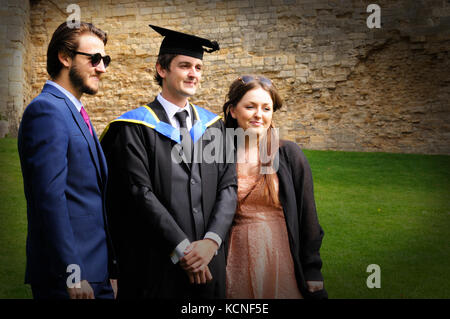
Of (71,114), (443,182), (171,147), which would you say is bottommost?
(443,182)

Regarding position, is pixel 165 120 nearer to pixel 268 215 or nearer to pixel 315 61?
pixel 268 215

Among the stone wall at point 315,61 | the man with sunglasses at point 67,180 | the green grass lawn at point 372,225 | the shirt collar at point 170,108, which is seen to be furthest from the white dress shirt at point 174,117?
the stone wall at point 315,61

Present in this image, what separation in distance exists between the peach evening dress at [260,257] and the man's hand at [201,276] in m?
0.24

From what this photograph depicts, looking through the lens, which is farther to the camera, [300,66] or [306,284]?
[300,66]

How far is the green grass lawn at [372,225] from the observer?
15.0 feet

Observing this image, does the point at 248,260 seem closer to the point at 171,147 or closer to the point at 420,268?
the point at 171,147

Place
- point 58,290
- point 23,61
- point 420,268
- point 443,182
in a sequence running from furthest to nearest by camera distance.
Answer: point 23,61
point 443,182
point 420,268
point 58,290

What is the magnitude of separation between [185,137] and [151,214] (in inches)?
19.5

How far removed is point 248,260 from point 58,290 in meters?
1.03

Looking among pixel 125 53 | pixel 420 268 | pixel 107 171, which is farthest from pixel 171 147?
pixel 125 53

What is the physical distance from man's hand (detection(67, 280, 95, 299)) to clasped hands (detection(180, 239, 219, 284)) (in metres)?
0.47

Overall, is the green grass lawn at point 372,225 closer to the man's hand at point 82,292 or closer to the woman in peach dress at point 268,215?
the woman in peach dress at point 268,215

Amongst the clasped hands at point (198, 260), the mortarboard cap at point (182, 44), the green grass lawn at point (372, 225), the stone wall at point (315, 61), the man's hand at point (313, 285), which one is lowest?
the green grass lawn at point (372, 225)

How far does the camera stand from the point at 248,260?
2525 mm
